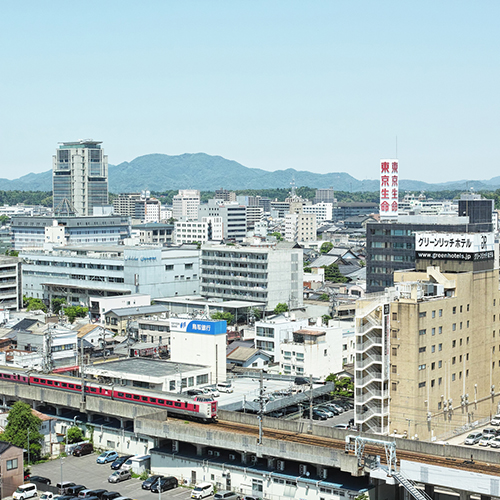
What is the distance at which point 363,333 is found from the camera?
112ft

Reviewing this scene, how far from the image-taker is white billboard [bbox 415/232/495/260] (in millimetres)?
36781

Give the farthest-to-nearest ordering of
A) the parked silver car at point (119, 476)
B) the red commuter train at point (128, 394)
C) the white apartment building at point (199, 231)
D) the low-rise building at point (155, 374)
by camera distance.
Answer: the white apartment building at point (199, 231) → the low-rise building at point (155, 374) → the red commuter train at point (128, 394) → the parked silver car at point (119, 476)

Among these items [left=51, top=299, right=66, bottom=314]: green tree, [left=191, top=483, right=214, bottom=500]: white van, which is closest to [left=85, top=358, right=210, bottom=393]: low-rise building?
[left=191, top=483, right=214, bottom=500]: white van

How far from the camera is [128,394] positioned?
120 feet

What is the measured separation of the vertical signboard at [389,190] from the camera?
62188mm

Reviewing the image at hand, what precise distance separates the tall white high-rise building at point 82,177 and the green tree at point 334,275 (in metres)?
72.4

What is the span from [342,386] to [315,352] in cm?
336

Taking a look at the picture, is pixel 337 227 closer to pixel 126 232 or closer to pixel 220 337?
pixel 126 232

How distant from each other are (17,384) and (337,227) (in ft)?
478

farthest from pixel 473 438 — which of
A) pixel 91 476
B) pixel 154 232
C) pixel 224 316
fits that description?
pixel 154 232

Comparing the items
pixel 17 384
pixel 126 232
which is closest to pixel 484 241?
pixel 17 384

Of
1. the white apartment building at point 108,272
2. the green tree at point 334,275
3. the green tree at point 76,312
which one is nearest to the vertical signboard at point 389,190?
the white apartment building at point 108,272

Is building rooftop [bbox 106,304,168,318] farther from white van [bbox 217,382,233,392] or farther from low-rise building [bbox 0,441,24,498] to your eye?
low-rise building [bbox 0,441,24,498]

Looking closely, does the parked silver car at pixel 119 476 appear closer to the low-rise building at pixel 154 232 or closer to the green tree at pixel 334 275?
the green tree at pixel 334 275
